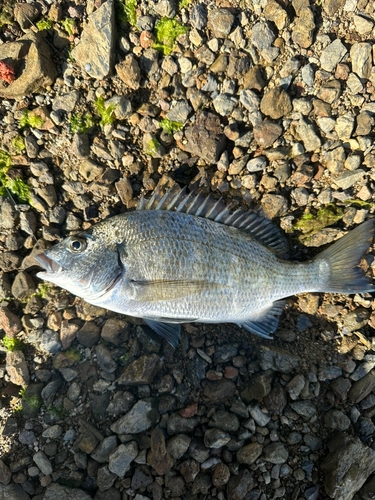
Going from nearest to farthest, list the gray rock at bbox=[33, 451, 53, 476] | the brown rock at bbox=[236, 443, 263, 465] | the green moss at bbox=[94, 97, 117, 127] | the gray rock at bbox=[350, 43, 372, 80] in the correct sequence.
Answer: the brown rock at bbox=[236, 443, 263, 465], the gray rock at bbox=[33, 451, 53, 476], the gray rock at bbox=[350, 43, 372, 80], the green moss at bbox=[94, 97, 117, 127]

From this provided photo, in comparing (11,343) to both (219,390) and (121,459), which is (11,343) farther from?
(219,390)

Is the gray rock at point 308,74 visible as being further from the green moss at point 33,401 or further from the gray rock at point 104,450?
the green moss at point 33,401

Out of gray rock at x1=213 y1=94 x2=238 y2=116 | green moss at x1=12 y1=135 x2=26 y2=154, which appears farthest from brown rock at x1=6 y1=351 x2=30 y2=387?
gray rock at x1=213 y1=94 x2=238 y2=116

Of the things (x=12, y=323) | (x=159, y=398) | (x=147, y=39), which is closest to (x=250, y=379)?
(x=159, y=398)

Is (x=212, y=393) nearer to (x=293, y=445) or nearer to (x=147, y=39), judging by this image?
(x=293, y=445)

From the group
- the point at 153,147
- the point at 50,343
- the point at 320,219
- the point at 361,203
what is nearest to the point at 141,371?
the point at 50,343

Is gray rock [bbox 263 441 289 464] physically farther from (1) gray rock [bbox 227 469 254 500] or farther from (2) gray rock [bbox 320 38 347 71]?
(2) gray rock [bbox 320 38 347 71]

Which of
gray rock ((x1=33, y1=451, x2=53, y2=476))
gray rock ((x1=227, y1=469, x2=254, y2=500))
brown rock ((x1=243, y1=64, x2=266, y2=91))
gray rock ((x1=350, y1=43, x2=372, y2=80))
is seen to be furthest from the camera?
brown rock ((x1=243, y1=64, x2=266, y2=91))
